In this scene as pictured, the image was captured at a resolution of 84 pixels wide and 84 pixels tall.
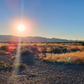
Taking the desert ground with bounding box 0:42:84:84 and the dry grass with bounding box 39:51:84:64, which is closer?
the desert ground with bounding box 0:42:84:84

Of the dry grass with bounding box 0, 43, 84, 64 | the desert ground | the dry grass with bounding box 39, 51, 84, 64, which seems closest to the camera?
the desert ground

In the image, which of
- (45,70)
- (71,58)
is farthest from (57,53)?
(45,70)

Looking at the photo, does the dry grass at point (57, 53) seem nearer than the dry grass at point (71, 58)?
No

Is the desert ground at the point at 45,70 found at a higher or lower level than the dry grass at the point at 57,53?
lower

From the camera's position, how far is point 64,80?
7535 mm

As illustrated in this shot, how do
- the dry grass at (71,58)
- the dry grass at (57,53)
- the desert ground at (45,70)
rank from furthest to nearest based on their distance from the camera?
the dry grass at (57,53) → the dry grass at (71,58) → the desert ground at (45,70)

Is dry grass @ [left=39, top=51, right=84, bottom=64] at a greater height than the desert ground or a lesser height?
greater

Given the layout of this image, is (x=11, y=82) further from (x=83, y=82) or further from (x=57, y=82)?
(x=83, y=82)

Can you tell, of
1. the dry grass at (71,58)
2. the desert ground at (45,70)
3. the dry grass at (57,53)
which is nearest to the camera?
the desert ground at (45,70)

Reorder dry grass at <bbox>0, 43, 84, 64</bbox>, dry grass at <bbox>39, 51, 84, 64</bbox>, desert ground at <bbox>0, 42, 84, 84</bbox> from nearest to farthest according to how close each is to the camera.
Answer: desert ground at <bbox>0, 42, 84, 84</bbox>, dry grass at <bbox>39, 51, 84, 64</bbox>, dry grass at <bbox>0, 43, 84, 64</bbox>

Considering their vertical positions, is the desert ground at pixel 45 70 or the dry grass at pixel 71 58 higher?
the dry grass at pixel 71 58

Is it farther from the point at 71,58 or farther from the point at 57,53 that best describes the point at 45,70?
the point at 57,53

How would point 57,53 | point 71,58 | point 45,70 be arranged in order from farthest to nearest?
point 57,53 → point 71,58 → point 45,70

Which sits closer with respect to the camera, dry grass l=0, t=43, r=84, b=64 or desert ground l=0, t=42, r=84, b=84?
desert ground l=0, t=42, r=84, b=84
